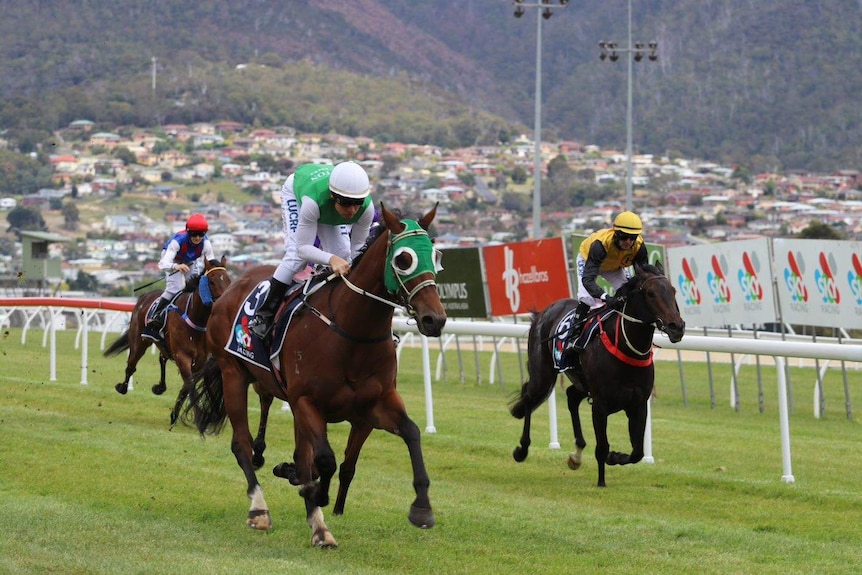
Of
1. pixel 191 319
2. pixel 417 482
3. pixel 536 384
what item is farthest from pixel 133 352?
pixel 417 482

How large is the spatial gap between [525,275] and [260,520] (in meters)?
11.9

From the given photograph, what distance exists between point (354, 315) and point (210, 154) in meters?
85.6

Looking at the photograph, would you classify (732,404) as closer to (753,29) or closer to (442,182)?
(442,182)

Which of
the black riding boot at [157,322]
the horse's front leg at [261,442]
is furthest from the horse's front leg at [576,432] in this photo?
the black riding boot at [157,322]

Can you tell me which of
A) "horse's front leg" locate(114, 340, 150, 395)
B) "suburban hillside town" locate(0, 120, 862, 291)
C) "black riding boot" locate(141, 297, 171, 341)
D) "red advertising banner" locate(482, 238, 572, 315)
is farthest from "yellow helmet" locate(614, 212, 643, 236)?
"suburban hillside town" locate(0, 120, 862, 291)

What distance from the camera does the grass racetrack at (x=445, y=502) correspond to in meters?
6.31

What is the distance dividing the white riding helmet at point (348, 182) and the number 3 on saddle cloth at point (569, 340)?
114 inches

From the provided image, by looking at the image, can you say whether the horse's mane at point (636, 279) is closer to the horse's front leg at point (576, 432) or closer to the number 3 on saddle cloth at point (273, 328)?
the horse's front leg at point (576, 432)

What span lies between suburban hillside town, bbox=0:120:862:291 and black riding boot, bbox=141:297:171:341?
145 feet

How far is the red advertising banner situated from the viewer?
18.1 meters

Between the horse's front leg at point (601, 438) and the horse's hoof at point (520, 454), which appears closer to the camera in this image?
the horse's front leg at point (601, 438)

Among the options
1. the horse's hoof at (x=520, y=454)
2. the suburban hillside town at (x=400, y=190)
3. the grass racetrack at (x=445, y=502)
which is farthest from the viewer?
the suburban hillside town at (x=400, y=190)

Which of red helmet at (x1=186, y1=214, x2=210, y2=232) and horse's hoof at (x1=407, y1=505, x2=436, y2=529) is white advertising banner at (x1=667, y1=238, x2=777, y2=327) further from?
horse's hoof at (x1=407, y1=505, x2=436, y2=529)

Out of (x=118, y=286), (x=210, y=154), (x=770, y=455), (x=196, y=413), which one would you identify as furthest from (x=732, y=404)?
(x=210, y=154)
